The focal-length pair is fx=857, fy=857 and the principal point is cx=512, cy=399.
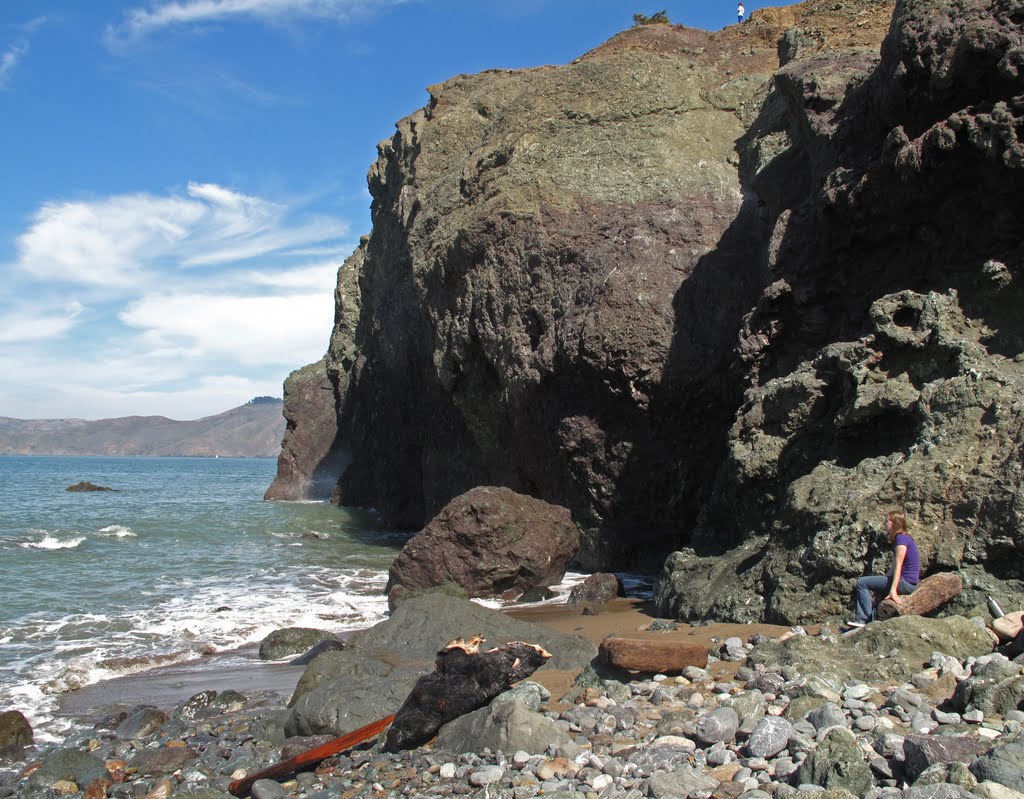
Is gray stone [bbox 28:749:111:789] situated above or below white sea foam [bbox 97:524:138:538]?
above

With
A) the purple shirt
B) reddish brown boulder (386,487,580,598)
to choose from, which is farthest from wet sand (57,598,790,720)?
reddish brown boulder (386,487,580,598)

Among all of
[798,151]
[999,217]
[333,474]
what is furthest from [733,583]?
[333,474]

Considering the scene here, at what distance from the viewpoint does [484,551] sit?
1318 centimetres

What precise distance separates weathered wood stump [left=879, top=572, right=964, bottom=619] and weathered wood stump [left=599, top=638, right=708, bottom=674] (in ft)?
5.29

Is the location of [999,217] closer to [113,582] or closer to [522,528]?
[522,528]

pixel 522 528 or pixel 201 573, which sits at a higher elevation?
pixel 522 528

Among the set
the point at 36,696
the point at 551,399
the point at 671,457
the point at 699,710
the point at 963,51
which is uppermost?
the point at 963,51

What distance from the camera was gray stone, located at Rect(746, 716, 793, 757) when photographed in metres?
4.26

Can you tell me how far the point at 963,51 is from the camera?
8.93 metres

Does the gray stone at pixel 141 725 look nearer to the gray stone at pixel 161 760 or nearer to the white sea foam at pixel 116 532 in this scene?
the gray stone at pixel 161 760

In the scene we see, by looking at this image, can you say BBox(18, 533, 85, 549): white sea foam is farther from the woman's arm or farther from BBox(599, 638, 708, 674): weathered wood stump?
the woman's arm

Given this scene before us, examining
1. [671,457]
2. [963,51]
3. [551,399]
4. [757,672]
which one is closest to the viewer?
[757,672]

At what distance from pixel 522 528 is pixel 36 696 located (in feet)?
23.5

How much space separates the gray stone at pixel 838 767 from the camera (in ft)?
12.1
